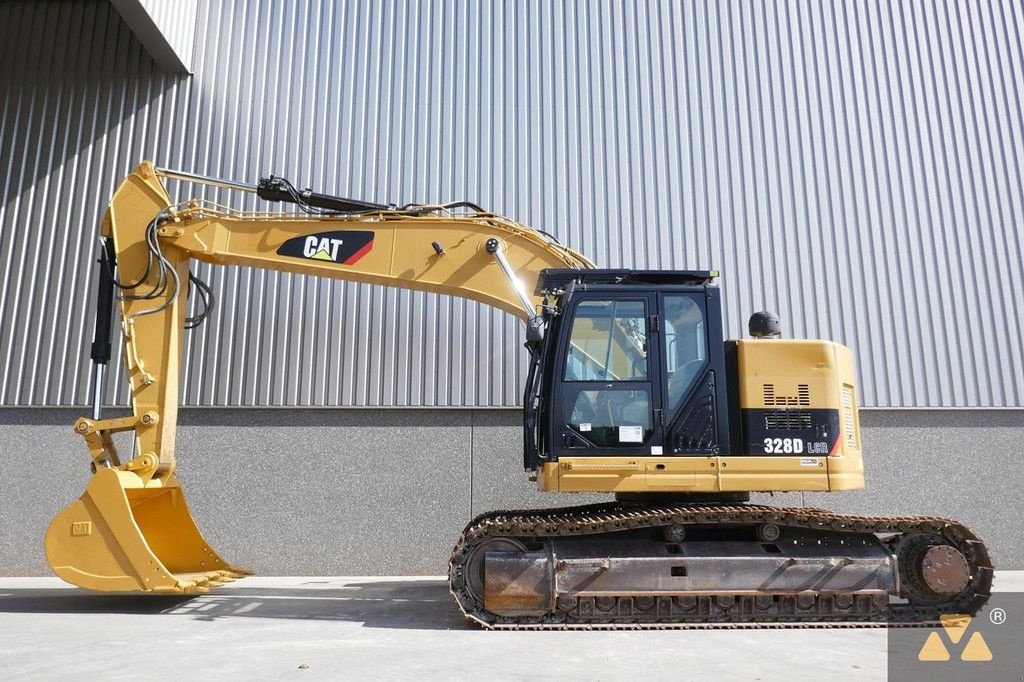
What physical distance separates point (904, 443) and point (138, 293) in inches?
401

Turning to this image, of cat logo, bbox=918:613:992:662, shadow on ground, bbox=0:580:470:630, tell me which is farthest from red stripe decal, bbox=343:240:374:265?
cat logo, bbox=918:613:992:662

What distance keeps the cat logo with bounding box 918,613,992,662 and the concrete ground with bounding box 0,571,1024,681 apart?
0.33 meters

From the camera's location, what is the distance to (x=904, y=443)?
35.1ft

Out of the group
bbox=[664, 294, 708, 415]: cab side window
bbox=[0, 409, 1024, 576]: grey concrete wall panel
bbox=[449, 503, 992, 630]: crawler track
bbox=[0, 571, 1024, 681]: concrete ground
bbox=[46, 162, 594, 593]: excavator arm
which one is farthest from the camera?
bbox=[0, 409, 1024, 576]: grey concrete wall panel

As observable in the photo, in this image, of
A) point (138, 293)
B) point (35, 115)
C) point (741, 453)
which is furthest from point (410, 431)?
point (35, 115)

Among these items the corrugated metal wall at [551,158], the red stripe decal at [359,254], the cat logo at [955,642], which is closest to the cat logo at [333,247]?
the red stripe decal at [359,254]

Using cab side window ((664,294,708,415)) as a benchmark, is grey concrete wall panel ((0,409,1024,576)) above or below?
below

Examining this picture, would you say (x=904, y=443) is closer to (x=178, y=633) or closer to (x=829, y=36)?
(x=829, y=36)

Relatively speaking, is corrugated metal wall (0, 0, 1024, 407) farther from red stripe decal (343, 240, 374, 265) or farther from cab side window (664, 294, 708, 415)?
cab side window (664, 294, 708, 415)

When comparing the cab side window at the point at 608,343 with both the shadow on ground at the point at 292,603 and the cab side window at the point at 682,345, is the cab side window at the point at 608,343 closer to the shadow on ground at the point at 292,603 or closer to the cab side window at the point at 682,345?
the cab side window at the point at 682,345

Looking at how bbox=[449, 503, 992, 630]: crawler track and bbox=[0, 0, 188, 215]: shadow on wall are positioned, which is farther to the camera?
bbox=[0, 0, 188, 215]: shadow on wall

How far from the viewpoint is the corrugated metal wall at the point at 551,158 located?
35.6 ft

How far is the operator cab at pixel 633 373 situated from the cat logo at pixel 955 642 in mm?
2199

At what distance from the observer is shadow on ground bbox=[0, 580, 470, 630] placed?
283 inches
